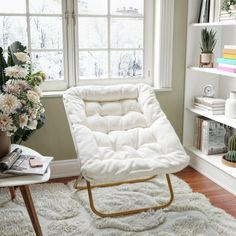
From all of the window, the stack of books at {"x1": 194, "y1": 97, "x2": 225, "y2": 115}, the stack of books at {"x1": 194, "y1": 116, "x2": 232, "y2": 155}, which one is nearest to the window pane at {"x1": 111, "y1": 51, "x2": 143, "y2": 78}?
the window

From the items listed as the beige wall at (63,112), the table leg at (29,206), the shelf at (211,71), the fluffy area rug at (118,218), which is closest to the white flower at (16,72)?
the table leg at (29,206)

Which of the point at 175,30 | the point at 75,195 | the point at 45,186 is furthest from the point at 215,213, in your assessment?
the point at 175,30

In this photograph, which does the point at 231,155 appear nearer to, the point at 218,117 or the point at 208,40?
the point at 218,117

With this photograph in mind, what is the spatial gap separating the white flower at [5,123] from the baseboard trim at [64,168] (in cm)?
128

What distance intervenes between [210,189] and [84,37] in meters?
→ 1.63

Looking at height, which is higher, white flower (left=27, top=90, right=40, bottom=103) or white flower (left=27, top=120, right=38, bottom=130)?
white flower (left=27, top=90, right=40, bottom=103)

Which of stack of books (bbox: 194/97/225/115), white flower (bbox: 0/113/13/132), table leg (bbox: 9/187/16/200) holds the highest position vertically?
white flower (bbox: 0/113/13/132)

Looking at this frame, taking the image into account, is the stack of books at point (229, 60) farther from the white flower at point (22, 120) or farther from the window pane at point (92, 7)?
the white flower at point (22, 120)

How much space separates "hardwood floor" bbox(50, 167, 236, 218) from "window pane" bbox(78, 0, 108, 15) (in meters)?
1.42

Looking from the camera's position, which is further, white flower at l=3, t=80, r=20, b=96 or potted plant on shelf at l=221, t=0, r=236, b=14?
potted plant on shelf at l=221, t=0, r=236, b=14

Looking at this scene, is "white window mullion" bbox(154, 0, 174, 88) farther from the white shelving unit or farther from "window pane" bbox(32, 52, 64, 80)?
"window pane" bbox(32, 52, 64, 80)

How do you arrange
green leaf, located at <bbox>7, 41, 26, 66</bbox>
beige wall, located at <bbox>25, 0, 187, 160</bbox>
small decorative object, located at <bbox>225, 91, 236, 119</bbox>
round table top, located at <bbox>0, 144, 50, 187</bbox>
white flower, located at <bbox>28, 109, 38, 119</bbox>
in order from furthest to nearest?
beige wall, located at <bbox>25, 0, 187, 160</bbox>
small decorative object, located at <bbox>225, 91, 236, 119</bbox>
green leaf, located at <bbox>7, 41, 26, 66</bbox>
white flower, located at <bbox>28, 109, 38, 119</bbox>
round table top, located at <bbox>0, 144, 50, 187</bbox>

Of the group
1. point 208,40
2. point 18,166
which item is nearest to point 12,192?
point 18,166

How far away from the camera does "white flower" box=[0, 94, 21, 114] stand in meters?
1.92
